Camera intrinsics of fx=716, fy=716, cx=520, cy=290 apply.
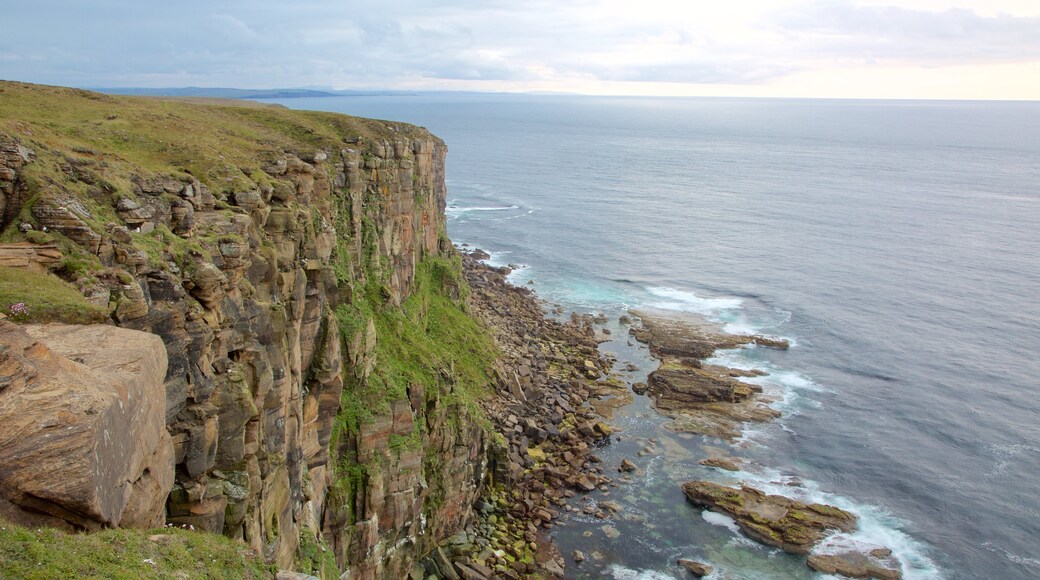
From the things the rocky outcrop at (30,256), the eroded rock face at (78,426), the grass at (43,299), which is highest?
the rocky outcrop at (30,256)

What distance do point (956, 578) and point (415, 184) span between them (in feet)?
176

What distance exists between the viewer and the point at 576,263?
122812 mm

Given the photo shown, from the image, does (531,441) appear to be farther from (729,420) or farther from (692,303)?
(692,303)

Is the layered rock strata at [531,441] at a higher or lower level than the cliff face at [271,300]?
lower

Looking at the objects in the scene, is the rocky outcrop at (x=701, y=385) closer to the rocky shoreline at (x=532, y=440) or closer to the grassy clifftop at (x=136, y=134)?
the rocky shoreline at (x=532, y=440)

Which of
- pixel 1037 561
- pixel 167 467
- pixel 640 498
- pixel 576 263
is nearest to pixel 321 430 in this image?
pixel 167 467

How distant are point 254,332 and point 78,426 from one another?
12177 millimetres

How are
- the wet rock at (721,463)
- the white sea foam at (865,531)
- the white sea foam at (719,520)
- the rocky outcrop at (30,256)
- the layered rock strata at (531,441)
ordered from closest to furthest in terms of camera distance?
the rocky outcrop at (30,256) → the layered rock strata at (531,441) → the white sea foam at (865,531) → the white sea foam at (719,520) → the wet rock at (721,463)

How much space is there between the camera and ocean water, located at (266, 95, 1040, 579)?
53.9 metres

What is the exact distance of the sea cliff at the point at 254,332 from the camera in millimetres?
20344

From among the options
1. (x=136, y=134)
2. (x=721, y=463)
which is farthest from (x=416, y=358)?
(x=721, y=463)

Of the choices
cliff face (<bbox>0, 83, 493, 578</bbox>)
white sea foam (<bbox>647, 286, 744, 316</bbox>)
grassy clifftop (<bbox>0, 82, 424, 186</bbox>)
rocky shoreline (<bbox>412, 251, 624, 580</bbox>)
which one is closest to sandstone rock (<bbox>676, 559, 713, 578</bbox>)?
rocky shoreline (<bbox>412, 251, 624, 580</bbox>)

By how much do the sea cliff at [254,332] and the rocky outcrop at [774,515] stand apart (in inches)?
396

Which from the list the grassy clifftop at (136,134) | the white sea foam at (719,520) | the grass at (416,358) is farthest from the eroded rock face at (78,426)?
the white sea foam at (719,520)
